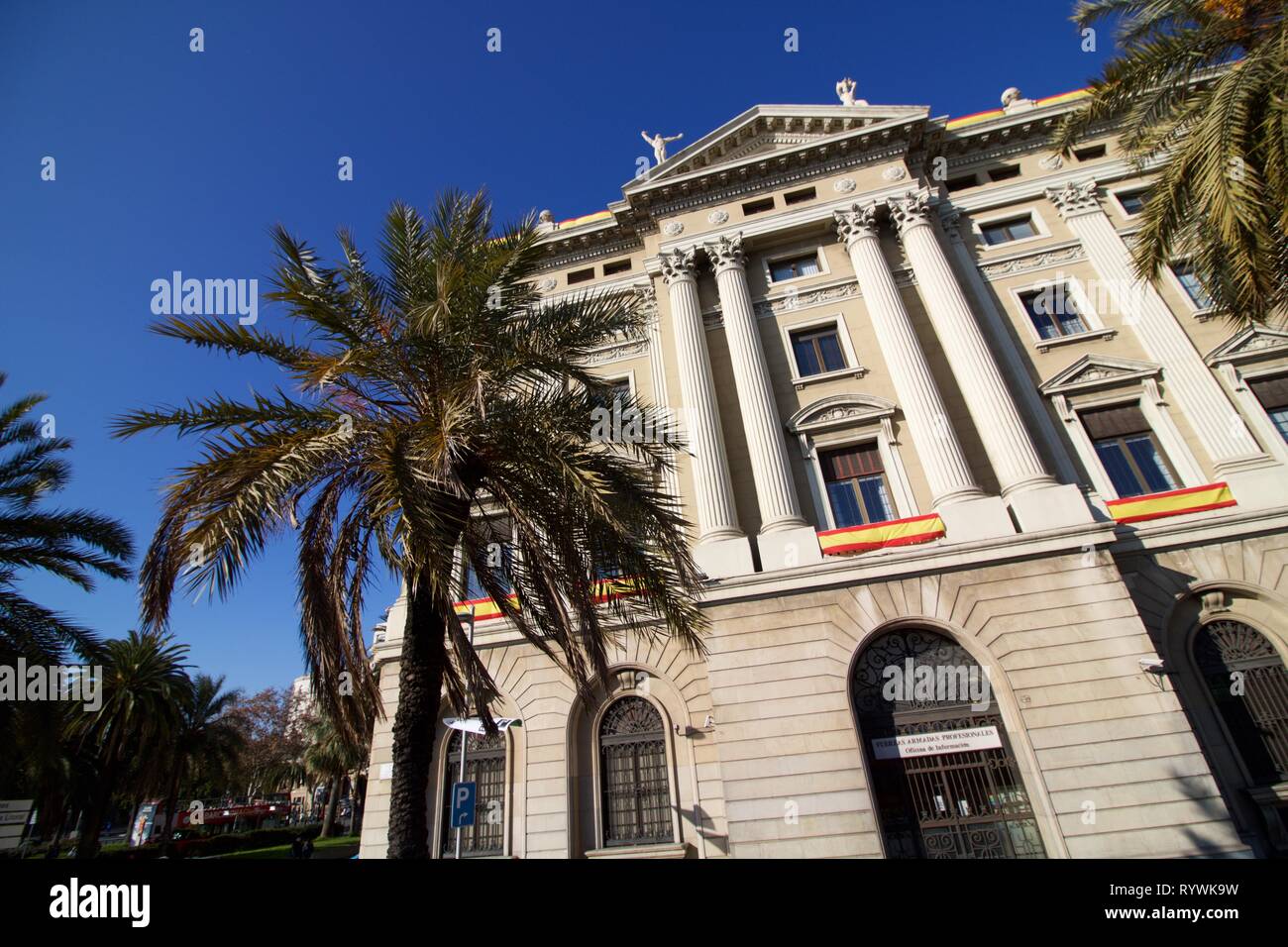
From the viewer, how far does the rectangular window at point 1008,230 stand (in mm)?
19141

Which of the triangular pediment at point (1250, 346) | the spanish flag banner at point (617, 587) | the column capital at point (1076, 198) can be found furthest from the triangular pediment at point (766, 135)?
the spanish flag banner at point (617, 587)

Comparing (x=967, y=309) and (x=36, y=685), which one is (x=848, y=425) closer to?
(x=967, y=309)

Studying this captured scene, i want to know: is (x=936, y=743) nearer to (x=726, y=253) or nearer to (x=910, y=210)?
(x=726, y=253)

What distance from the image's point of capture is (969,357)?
15.7m

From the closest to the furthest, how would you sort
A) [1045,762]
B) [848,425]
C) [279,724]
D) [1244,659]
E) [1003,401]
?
[1045,762]
[1244,659]
[1003,401]
[848,425]
[279,724]

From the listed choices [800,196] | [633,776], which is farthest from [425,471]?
[800,196]

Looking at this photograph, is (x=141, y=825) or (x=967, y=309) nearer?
(x=967, y=309)

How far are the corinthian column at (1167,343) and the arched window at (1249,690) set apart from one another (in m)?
→ 2.97

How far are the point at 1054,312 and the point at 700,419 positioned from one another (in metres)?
10.6

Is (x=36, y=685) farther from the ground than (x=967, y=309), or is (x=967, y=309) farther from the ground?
(x=967, y=309)

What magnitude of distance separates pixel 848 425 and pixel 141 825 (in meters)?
52.7

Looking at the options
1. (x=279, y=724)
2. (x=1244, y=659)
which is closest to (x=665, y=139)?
(x=1244, y=659)

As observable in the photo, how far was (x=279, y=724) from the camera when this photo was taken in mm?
48188
